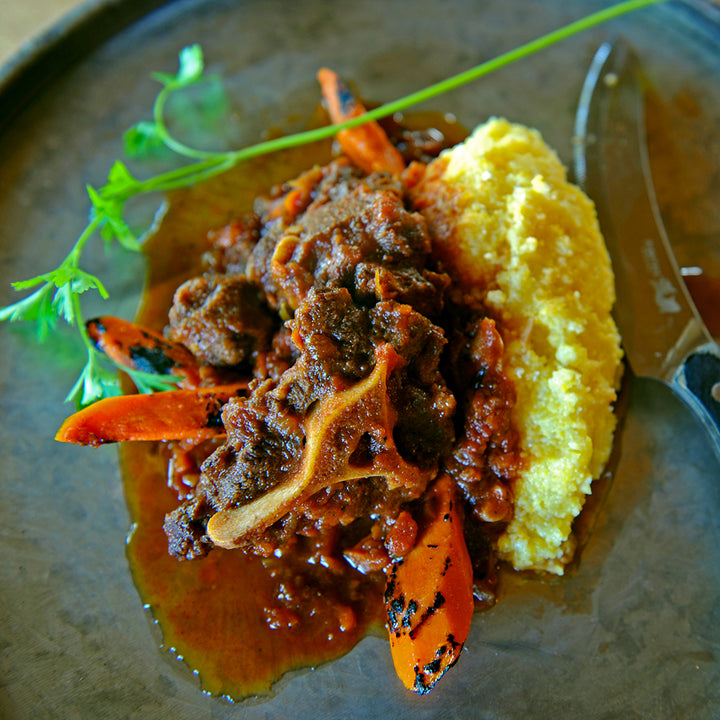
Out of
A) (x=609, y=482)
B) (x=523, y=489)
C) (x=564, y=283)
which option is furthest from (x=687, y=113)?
(x=523, y=489)

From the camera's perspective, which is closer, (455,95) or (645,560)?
(645,560)

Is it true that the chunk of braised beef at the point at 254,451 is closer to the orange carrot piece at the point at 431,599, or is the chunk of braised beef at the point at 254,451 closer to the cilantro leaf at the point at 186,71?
the orange carrot piece at the point at 431,599

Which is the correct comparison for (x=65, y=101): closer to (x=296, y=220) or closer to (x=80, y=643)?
(x=296, y=220)

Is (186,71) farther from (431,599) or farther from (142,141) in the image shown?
(431,599)

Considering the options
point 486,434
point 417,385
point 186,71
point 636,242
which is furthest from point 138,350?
point 636,242

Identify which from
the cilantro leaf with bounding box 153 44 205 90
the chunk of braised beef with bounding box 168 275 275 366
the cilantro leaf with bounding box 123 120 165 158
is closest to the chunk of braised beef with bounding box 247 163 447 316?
the chunk of braised beef with bounding box 168 275 275 366

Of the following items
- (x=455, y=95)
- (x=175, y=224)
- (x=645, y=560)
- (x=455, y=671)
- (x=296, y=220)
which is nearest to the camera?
(x=455, y=671)

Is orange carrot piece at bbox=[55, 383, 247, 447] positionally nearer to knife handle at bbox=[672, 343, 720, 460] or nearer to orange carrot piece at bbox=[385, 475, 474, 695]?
orange carrot piece at bbox=[385, 475, 474, 695]
